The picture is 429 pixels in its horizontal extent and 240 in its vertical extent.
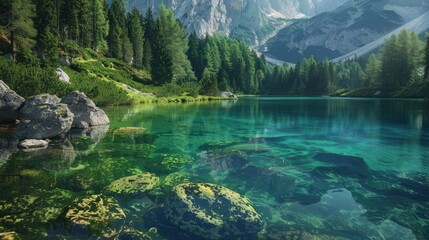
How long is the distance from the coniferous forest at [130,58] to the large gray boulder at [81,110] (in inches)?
265

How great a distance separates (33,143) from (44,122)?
7.04ft

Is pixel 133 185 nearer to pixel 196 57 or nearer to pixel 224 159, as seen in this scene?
pixel 224 159

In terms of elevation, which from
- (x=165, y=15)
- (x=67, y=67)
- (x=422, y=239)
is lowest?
(x=422, y=239)

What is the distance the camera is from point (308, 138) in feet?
79.4

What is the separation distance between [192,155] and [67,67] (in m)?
48.8

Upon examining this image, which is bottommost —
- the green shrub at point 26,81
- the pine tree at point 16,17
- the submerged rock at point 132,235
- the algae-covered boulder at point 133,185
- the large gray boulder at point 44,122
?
the submerged rock at point 132,235

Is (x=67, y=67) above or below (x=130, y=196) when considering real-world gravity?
above

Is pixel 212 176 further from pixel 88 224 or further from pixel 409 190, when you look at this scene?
pixel 409 190

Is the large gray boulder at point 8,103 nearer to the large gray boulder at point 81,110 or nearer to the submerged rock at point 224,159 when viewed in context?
the large gray boulder at point 81,110

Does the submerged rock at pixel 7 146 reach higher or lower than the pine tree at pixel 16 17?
lower

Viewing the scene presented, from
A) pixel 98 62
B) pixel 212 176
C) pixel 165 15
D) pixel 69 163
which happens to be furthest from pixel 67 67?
pixel 212 176

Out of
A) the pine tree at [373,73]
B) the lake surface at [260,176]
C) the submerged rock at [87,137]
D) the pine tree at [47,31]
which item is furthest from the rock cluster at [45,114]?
the pine tree at [373,73]

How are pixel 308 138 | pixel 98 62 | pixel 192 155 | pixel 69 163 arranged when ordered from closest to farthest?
pixel 69 163 < pixel 192 155 < pixel 308 138 < pixel 98 62

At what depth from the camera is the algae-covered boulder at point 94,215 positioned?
8255mm
